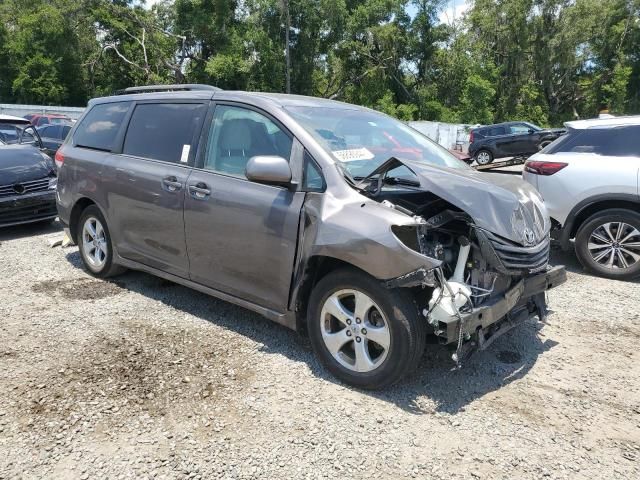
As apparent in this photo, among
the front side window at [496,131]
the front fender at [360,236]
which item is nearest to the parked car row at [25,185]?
the front fender at [360,236]

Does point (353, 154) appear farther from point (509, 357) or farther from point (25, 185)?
point (25, 185)

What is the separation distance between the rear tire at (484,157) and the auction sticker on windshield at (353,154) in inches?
792

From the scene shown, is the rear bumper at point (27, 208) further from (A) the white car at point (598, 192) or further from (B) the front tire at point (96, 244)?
(A) the white car at point (598, 192)

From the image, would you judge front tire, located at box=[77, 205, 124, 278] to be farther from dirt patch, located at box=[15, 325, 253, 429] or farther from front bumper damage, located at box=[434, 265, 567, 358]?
front bumper damage, located at box=[434, 265, 567, 358]

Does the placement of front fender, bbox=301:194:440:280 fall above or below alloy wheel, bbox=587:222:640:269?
above

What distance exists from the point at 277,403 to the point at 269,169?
1.50 metres

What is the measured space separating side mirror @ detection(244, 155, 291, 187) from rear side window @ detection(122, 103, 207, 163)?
1.05m

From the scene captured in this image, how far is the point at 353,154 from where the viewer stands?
12.4 ft

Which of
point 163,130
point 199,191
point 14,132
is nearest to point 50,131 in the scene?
point 14,132

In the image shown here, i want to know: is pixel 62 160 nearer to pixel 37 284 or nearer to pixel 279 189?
pixel 37 284

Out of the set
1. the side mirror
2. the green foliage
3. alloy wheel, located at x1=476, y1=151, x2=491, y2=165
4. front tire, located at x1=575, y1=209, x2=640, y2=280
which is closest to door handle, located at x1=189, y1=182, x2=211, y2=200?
the side mirror

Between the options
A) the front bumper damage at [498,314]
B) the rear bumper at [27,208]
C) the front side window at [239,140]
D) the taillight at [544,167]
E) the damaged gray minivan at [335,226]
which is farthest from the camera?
the rear bumper at [27,208]

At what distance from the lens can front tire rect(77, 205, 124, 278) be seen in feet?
17.2

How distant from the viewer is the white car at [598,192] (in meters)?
5.55
